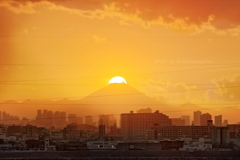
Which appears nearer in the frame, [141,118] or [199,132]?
[199,132]

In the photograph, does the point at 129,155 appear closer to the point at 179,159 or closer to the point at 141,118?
the point at 179,159

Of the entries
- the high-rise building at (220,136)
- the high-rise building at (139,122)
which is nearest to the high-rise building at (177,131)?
the high-rise building at (139,122)

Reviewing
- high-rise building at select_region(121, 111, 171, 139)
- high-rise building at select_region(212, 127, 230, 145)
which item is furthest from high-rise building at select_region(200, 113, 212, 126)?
high-rise building at select_region(212, 127, 230, 145)

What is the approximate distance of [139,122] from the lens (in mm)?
124875

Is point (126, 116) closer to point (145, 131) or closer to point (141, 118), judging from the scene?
point (141, 118)

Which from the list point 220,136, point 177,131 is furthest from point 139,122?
point 220,136

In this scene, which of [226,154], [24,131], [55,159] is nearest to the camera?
[55,159]

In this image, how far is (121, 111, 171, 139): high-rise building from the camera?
118m

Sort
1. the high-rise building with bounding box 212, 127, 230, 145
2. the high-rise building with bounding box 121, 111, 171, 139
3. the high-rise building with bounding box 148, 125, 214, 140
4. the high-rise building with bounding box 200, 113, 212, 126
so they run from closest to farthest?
the high-rise building with bounding box 212, 127, 230, 145
the high-rise building with bounding box 148, 125, 214, 140
the high-rise building with bounding box 121, 111, 171, 139
the high-rise building with bounding box 200, 113, 212, 126

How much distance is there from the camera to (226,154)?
46.1 metres

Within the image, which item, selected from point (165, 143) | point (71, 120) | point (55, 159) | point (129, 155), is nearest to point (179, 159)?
point (129, 155)

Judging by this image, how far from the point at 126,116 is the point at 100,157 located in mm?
82157

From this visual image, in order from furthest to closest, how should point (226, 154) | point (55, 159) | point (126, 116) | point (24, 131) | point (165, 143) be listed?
point (126, 116) → point (24, 131) → point (165, 143) → point (226, 154) → point (55, 159)

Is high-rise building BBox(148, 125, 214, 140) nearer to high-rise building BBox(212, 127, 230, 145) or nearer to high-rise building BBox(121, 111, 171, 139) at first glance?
high-rise building BBox(121, 111, 171, 139)
